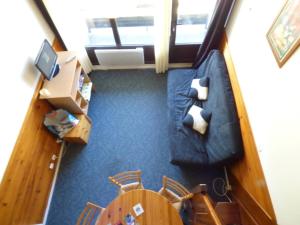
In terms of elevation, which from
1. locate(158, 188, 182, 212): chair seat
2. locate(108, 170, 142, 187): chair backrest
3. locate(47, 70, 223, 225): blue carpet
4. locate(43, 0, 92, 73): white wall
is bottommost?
locate(158, 188, 182, 212): chair seat

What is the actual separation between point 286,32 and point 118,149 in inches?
80.0

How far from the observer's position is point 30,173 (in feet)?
6.51

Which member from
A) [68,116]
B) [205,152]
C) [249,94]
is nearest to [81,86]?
[68,116]

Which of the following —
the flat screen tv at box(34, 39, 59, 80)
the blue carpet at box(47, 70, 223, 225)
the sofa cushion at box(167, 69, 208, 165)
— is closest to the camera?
the flat screen tv at box(34, 39, 59, 80)

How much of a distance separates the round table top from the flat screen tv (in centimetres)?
147

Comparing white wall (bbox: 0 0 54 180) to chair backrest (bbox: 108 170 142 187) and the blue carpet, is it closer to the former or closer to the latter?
the blue carpet

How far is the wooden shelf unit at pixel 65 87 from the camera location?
7.01ft

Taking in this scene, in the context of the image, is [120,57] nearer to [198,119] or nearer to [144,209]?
[198,119]

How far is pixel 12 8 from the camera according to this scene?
1.88 metres

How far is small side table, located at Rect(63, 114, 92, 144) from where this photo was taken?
7.68ft

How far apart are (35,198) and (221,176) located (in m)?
2.01

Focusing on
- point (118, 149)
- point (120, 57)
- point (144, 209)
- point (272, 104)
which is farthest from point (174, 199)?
point (120, 57)

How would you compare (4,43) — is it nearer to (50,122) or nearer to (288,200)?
(50,122)

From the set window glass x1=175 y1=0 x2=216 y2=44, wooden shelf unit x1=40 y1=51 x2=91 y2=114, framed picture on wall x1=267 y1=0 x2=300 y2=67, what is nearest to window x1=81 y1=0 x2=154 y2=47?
window glass x1=175 y1=0 x2=216 y2=44
